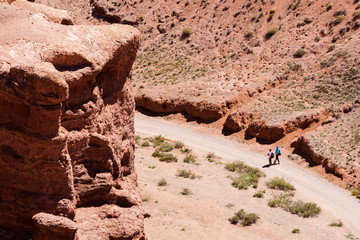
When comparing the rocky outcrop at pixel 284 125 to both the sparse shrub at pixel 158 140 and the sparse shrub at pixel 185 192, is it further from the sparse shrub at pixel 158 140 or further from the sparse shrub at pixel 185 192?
the sparse shrub at pixel 185 192

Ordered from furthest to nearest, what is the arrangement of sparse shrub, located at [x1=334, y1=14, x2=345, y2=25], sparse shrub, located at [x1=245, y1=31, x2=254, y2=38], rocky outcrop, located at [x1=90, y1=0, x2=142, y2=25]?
1. rocky outcrop, located at [x1=90, y1=0, x2=142, y2=25]
2. sparse shrub, located at [x1=245, y1=31, x2=254, y2=38]
3. sparse shrub, located at [x1=334, y1=14, x2=345, y2=25]

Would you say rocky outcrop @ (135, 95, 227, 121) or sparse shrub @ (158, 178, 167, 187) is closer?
sparse shrub @ (158, 178, 167, 187)

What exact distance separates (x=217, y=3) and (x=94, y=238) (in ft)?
165

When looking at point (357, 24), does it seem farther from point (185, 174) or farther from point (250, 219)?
point (250, 219)

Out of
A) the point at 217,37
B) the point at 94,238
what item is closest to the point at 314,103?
the point at 217,37

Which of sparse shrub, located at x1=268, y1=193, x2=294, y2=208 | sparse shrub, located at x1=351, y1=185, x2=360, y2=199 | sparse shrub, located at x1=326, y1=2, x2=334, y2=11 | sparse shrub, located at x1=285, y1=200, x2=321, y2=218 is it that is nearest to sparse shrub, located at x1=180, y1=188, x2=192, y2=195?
sparse shrub, located at x1=268, y1=193, x2=294, y2=208

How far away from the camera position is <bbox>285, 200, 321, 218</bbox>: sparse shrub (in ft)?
74.8

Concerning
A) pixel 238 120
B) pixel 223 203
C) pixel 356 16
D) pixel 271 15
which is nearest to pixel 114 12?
pixel 271 15

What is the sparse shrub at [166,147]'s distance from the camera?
30880 millimetres

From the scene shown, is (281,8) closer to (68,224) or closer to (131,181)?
(131,181)

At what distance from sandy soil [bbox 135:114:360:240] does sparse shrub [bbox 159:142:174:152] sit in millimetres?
700

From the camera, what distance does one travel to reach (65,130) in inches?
434

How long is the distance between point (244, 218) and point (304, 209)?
183 inches

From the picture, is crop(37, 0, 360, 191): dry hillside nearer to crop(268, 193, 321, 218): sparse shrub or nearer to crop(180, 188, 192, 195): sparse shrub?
crop(268, 193, 321, 218): sparse shrub
